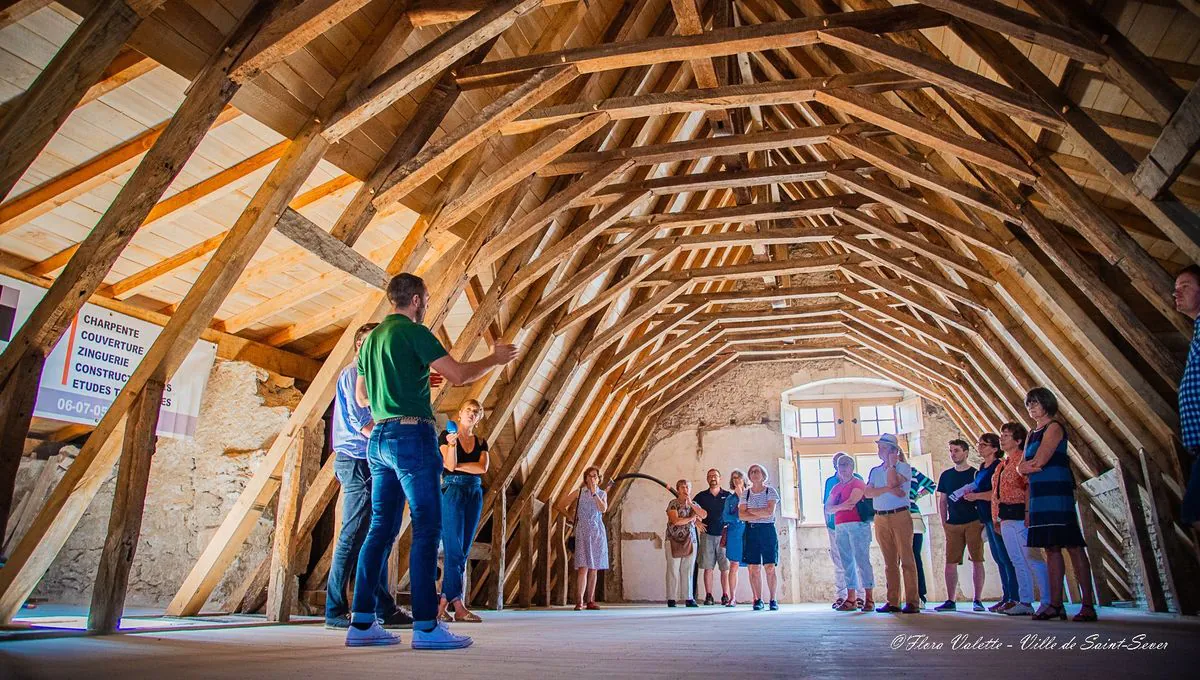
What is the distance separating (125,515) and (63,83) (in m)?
1.78

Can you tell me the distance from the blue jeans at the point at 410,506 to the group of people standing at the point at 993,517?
10.7ft

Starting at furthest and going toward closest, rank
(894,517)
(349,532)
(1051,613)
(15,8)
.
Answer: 1. (894,517)
2. (1051,613)
3. (349,532)
4. (15,8)

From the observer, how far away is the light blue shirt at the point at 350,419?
3512mm

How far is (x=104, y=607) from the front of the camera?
3.13 metres

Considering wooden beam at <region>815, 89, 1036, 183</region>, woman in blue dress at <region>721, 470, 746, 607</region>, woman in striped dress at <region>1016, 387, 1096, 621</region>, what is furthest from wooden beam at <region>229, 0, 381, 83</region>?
woman in blue dress at <region>721, 470, 746, 607</region>

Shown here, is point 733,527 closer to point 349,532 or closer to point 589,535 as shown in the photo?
point 589,535

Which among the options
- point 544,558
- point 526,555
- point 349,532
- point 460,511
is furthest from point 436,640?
point 544,558

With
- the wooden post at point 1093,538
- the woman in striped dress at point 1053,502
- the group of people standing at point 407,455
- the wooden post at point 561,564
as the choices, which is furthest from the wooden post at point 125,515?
the wooden post at point 1093,538

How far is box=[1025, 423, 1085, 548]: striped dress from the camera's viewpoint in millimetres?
4078

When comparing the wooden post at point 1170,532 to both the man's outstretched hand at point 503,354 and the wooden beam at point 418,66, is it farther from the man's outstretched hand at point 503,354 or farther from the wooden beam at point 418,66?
the wooden beam at point 418,66

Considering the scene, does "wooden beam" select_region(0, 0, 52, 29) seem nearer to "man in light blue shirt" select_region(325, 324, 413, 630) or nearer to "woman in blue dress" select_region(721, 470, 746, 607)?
"man in light blue shirt" select_region(325, 324, 413, 630)

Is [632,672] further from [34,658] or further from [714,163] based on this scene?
[714,163]

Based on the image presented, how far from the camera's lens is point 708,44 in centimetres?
432

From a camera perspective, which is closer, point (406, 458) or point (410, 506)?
point (410, 506)
